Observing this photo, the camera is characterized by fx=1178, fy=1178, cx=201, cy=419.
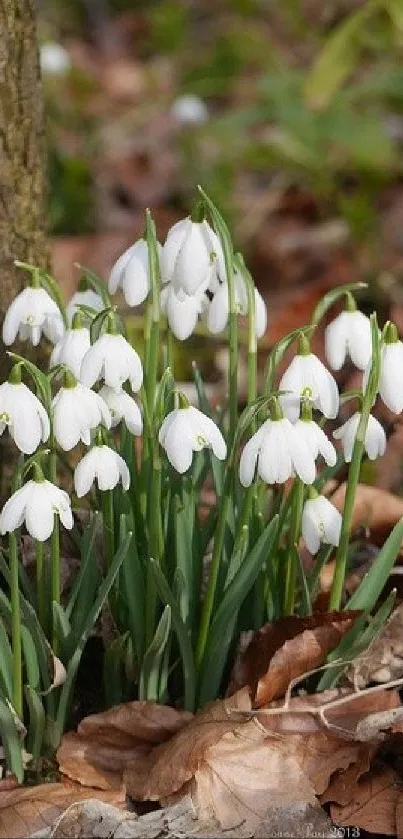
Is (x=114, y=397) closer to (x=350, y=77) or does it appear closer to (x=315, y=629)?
(x=315, y=629)

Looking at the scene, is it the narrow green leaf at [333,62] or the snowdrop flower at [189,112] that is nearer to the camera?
the narrow green leaf at [333,62]

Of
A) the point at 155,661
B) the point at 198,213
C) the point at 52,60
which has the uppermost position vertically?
the point at 52,60

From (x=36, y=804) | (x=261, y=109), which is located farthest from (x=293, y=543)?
(x=261, y=109)

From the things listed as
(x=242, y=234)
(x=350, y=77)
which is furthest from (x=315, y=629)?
(x=350, y=77)

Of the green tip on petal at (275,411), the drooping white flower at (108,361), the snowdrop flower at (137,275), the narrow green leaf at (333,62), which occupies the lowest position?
the green tip on petal at (275,411)

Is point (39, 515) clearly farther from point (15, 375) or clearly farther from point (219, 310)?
point (219, 310)

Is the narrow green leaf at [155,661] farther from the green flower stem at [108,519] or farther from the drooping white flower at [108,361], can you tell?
the drooping white flower at [108,361]

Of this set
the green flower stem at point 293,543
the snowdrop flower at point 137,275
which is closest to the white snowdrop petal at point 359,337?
the green flower stem at point 293,543
